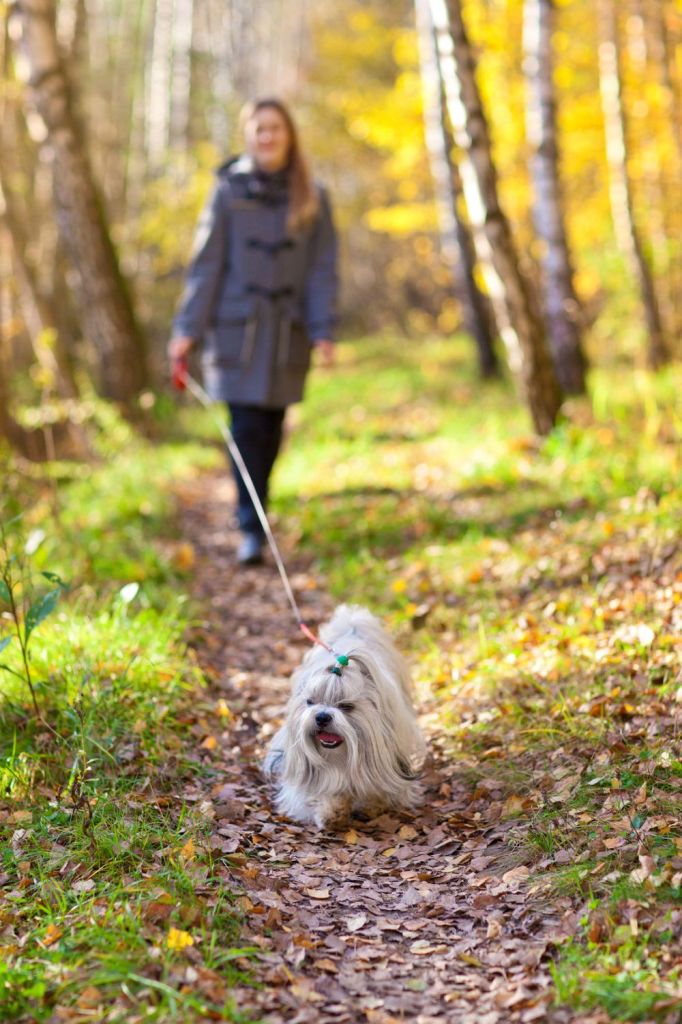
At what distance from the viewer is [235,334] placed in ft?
22.8

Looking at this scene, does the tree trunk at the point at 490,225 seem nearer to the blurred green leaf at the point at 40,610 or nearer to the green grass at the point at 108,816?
the green grass at the point at 108,816

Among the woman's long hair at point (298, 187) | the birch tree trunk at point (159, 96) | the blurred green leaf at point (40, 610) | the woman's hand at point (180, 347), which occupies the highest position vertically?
the birch tree trunk at point (159, 96)

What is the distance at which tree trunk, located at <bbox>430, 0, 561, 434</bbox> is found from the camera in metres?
7.54

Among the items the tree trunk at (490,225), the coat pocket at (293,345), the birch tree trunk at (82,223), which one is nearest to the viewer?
the coat pocket at (293,345)

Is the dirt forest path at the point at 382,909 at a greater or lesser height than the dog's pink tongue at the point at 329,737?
lesser

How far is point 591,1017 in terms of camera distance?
269 cm

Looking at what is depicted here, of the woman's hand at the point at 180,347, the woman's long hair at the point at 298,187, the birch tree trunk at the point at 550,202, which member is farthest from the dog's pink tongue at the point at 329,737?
the birch tree trunk at the point at 550,202

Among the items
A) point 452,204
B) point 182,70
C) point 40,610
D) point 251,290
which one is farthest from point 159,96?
point 40,610

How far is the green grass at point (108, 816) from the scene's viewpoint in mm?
2814

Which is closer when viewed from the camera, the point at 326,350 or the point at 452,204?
the point at 326,350

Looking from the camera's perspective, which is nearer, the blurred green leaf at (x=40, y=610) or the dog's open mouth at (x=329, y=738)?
the dog's open mouth at (x=329, y=738)

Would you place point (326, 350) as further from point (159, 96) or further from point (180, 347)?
point (159, 96)

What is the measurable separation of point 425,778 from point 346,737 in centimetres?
76

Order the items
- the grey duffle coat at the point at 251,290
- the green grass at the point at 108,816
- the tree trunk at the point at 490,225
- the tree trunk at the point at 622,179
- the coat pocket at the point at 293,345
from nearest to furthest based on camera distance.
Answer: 1. the green grass at the point at 108,816
2. the grey duffle coat at the point at 251,290
3. the coat pocket at the point at 293,345
4. the tree trunk at the point at 490,225
5. the tree trunk at the point at 622,179
